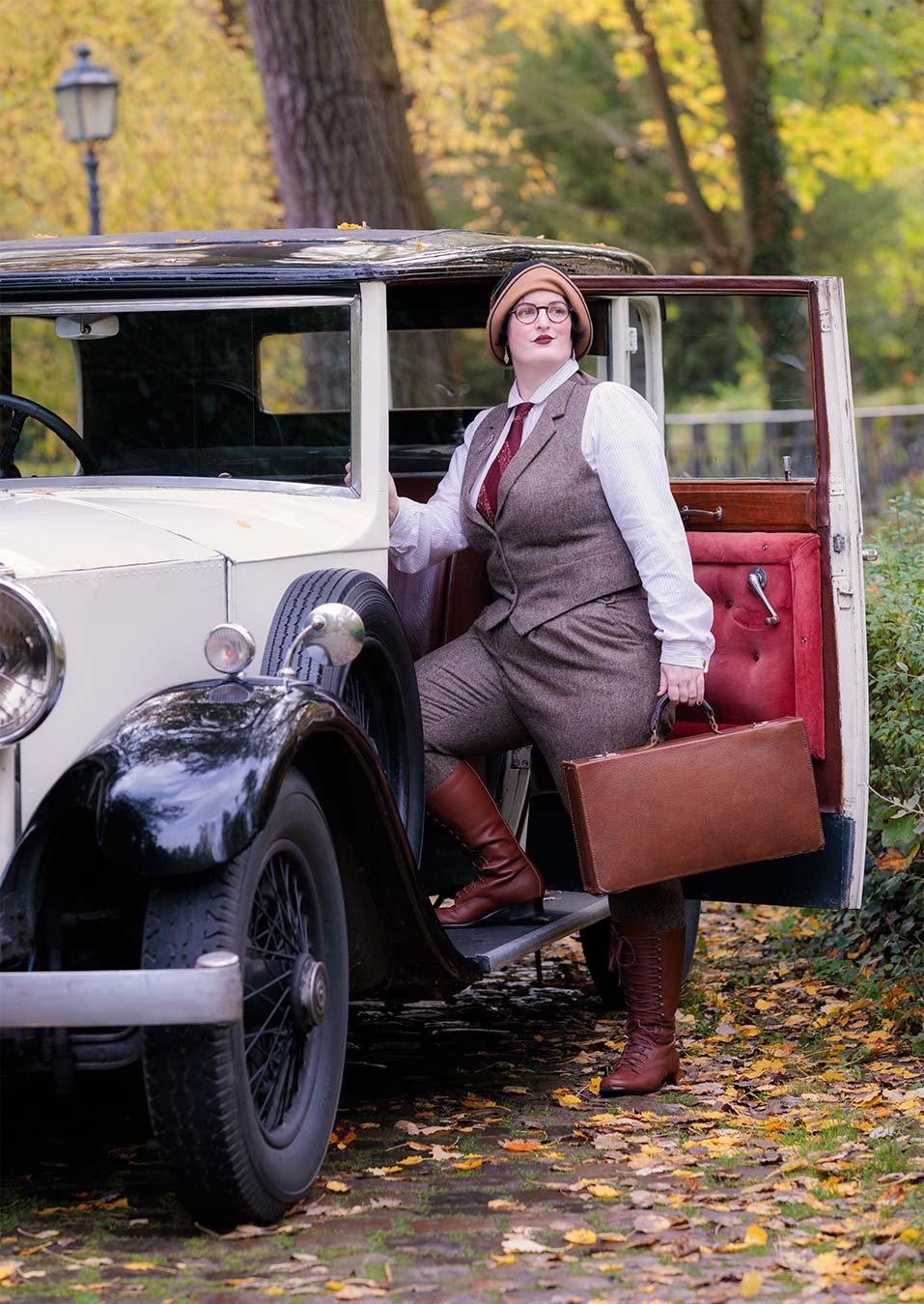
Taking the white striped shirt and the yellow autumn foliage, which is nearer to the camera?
the white striped shirt

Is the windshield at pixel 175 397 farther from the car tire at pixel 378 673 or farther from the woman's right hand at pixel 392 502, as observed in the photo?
the car tire at pixel 378 673

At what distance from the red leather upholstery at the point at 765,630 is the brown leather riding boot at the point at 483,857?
68 cm

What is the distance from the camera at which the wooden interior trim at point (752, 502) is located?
15.8ft

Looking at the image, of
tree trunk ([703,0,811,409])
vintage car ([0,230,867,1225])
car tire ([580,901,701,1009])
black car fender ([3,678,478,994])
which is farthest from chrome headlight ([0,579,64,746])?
tree trunk ([703,0,811,409])

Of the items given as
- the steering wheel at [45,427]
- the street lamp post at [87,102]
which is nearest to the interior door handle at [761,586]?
the steering wheel at [45,427]

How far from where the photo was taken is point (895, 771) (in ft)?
18.1

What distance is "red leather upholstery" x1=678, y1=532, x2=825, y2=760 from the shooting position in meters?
4.77

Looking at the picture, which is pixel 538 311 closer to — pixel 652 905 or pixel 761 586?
pixel 761 586

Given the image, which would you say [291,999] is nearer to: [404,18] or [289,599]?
[289,599]

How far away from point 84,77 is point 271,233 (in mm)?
9434

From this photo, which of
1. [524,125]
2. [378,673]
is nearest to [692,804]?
[378,673]

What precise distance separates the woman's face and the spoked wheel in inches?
59.6

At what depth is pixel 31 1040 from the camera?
11.4ft

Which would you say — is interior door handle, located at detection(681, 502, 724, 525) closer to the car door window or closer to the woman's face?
the car door window
